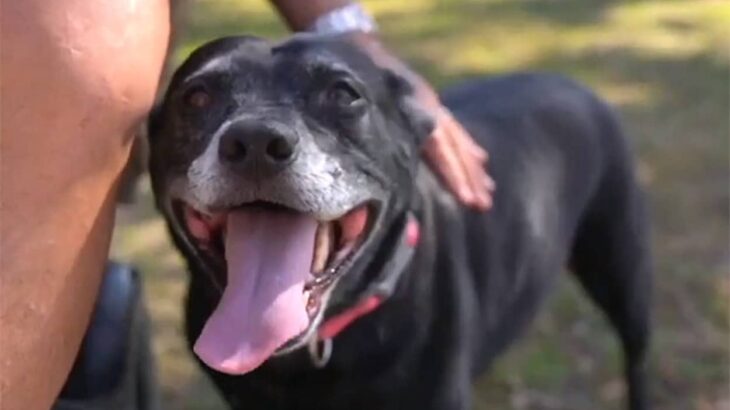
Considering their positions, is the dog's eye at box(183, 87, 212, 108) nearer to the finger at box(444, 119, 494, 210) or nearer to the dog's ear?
the dog's ear

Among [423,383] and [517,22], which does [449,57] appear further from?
[423,383]

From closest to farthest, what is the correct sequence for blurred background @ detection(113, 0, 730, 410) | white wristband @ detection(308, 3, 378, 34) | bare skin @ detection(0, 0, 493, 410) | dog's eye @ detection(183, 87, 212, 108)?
bare skin @ detection(0, 0, 493, 410) < dog's eye @ detection(183, 87, 212, 108) < white wristband @ detection(308, 3, 378, 34) < blurred background @ detection(113, 0, 730, 410)

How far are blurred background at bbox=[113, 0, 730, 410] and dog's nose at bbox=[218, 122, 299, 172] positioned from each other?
1.44 ft

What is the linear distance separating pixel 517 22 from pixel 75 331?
4.01m

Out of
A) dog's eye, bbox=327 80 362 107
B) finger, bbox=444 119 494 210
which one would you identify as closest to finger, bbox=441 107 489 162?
finger, bbox=444 119 494 210

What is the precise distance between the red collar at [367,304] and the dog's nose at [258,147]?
0.39 metres

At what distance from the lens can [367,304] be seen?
8.23 ft

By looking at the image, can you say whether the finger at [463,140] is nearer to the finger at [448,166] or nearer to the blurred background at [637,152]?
the finger at [448,166]

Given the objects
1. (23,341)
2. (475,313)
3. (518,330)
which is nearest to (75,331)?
(23,341)

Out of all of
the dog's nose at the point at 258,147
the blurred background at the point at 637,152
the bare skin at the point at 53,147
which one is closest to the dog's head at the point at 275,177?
the dog's nose at the point at 258,147

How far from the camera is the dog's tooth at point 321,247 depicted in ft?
7.66

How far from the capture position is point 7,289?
215 centimetres

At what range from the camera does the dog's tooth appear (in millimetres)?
2334

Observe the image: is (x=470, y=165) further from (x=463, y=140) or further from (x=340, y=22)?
(x=340, y=22)
